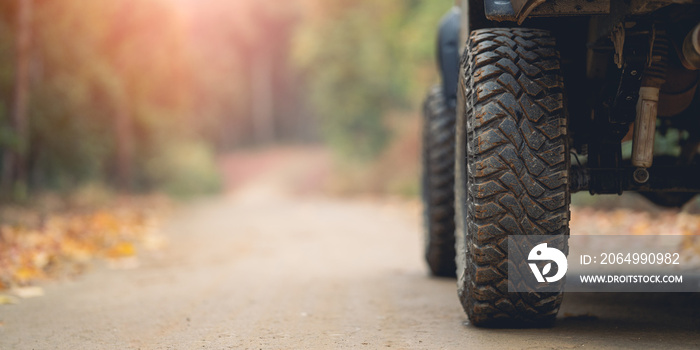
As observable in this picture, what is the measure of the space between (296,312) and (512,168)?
1842 mm

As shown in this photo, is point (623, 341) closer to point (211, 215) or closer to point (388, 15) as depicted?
point (211, 215)

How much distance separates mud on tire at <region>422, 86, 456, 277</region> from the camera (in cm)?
614

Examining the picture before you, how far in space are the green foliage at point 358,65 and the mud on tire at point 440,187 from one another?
16.4m

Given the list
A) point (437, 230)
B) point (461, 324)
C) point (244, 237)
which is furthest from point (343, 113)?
point (461, 324)

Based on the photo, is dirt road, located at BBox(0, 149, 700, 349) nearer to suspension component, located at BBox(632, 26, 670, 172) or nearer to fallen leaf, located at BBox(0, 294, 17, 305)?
fallen leaf, located at BBox(0, 294, 17, 305)

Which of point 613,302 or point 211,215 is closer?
point 613,302

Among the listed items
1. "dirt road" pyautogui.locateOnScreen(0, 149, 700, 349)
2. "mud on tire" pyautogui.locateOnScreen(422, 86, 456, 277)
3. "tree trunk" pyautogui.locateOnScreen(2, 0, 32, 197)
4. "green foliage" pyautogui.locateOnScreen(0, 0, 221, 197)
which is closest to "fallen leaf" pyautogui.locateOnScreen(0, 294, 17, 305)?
"dirt road" pyautogui.locateOnScreen(0, 149, 700, 349)

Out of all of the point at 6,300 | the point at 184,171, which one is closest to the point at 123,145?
the point at 184,171

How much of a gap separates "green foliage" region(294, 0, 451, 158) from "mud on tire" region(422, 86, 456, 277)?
16432 mm

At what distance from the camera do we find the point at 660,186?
391 cm

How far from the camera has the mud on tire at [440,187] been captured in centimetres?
614

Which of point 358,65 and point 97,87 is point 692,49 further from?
point 358,65

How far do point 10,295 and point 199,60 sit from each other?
141 ft

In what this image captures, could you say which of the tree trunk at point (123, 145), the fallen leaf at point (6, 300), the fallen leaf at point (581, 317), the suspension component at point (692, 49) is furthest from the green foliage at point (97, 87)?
the suspension component at point (692, 49)
